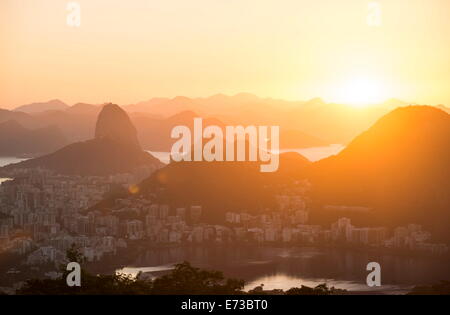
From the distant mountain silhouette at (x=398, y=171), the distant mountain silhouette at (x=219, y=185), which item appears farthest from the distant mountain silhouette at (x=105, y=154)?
the distant mountain silhouette at (x=398, y=171)

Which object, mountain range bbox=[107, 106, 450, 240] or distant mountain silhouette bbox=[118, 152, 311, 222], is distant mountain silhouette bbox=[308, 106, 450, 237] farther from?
distant mountain silhouette bbox=[118, 152, 311, 222]

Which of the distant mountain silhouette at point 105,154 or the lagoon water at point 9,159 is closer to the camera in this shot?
the distant mountain silhouette at point 105,154

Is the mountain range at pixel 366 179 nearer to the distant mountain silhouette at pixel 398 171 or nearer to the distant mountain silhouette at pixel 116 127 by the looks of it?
the distant mountain silhouette at pixel 398 171

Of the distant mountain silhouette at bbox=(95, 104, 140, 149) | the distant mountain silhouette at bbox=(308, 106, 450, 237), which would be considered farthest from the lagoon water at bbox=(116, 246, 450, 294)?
the distant mountain silhouette at bbox=(95, 104, 140, 149)

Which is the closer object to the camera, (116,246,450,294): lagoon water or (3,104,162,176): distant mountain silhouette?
(116,246,450,294): lagoon water
